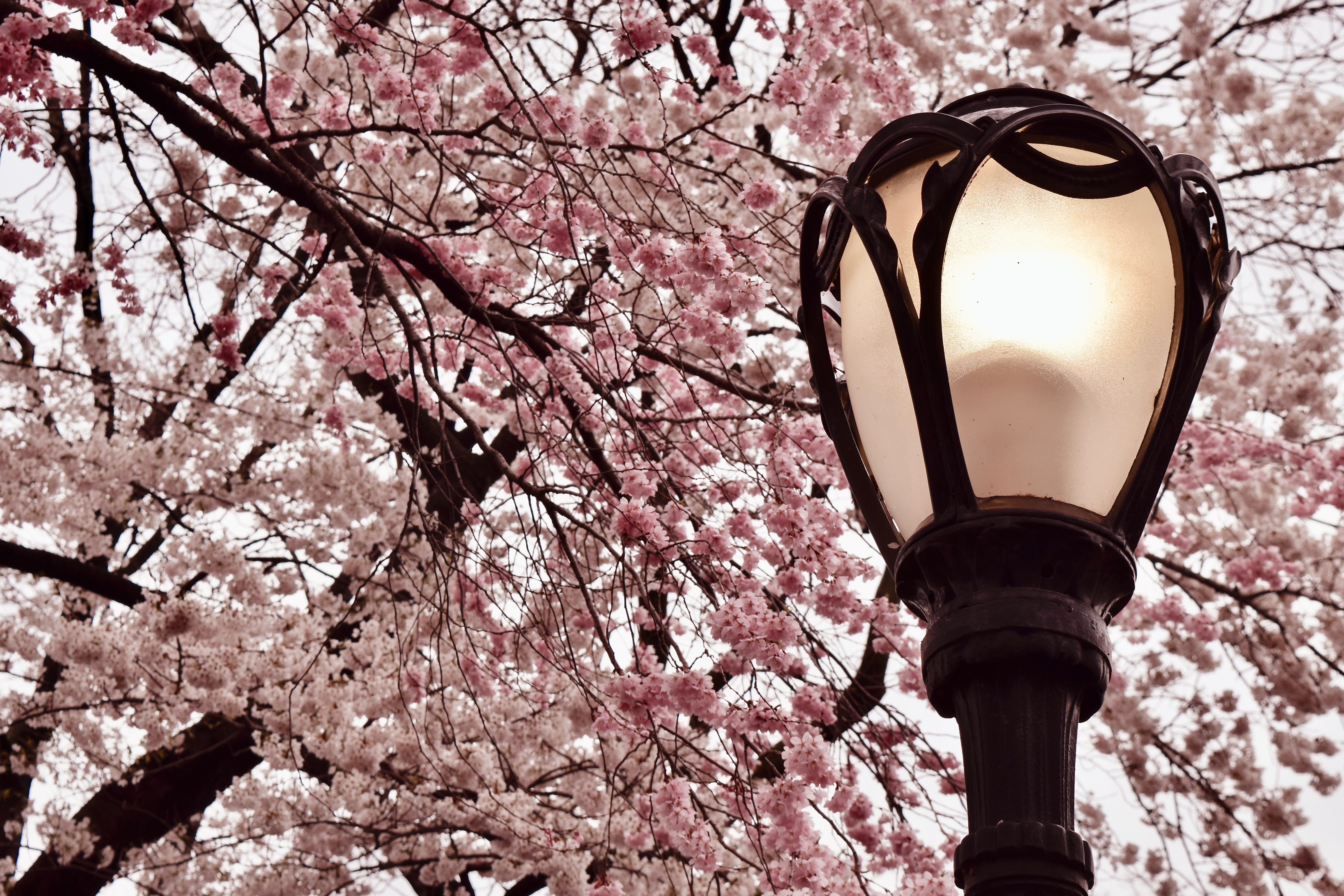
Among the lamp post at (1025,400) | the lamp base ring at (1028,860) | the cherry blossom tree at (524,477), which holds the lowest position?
the lamp base ring at (1028,860)

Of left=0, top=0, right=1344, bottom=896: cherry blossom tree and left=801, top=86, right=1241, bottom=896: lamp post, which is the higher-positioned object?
left=0, top=0, right=1344, bottom=896: cherry blossom tree

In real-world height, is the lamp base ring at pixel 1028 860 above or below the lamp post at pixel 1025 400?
below

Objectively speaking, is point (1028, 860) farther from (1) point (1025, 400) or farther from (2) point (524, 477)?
(2) point (524, 477)

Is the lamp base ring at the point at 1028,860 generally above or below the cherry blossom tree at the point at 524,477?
below

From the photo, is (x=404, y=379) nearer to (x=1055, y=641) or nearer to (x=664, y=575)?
(x=664, y=575)

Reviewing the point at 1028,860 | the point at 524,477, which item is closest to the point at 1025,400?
the point at 1028,860

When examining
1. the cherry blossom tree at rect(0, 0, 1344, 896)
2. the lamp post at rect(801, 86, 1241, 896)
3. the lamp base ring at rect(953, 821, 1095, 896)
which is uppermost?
the cherry blossom tree at rect(0, 0, 1344, 896)

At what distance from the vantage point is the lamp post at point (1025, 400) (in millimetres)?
1282

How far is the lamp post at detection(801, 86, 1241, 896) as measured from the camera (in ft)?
4.21

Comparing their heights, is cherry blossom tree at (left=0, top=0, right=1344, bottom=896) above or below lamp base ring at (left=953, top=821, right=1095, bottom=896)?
above

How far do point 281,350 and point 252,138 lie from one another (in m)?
4.05

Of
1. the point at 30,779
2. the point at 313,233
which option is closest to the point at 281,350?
the point at 313,233

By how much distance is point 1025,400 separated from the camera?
1.34 m

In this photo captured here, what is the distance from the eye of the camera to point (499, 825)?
15.9ft
